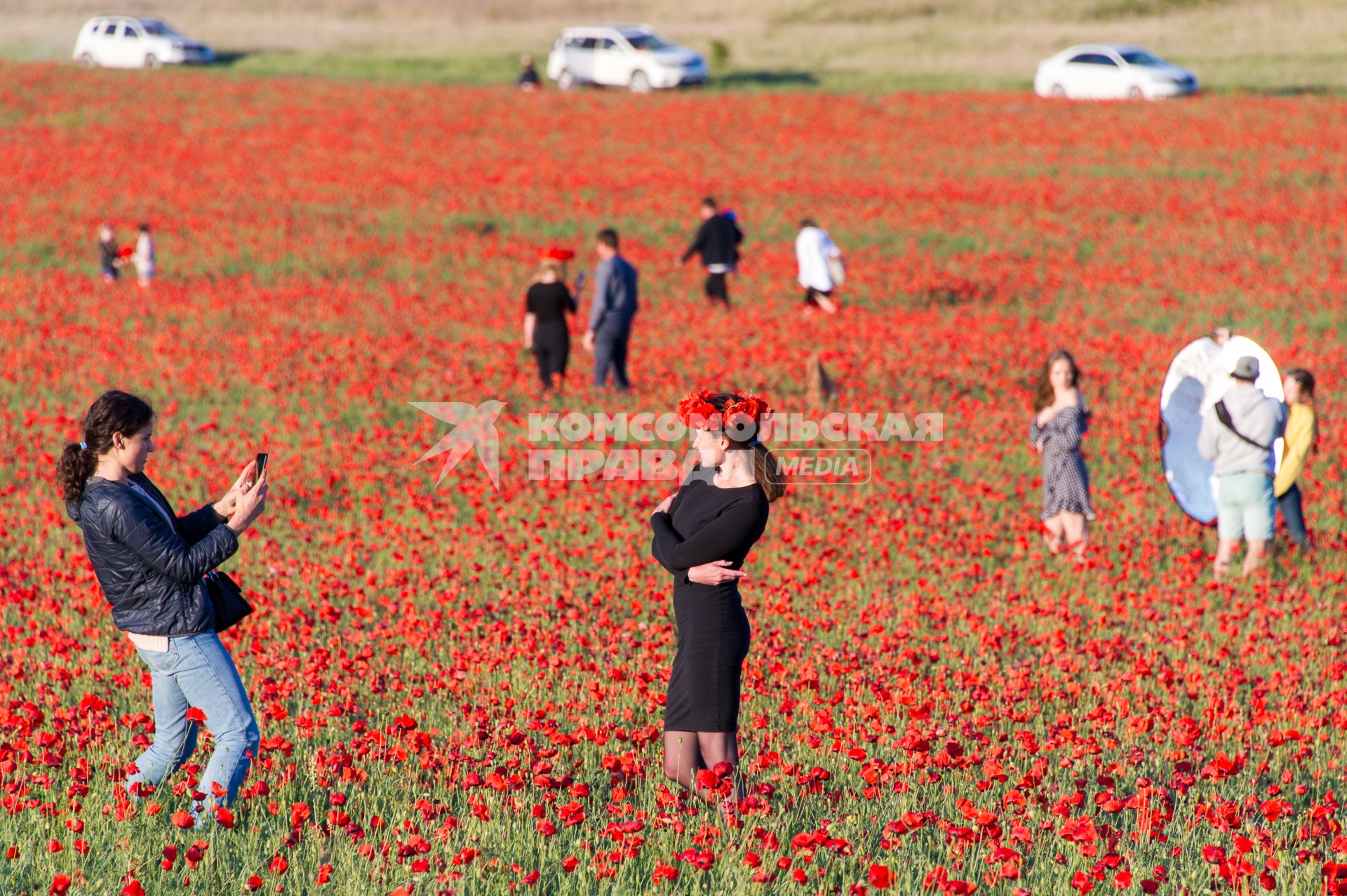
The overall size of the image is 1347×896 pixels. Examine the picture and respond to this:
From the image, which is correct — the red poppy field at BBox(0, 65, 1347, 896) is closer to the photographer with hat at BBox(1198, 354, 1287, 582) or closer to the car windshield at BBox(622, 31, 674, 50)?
the photographer with hat at BBox(1198, 354, 1287, 582)

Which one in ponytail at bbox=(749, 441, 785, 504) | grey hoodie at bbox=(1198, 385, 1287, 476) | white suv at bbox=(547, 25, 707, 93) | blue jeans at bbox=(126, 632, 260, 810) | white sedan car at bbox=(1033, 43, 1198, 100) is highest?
white suv at bbox=(547, 25, 707, 93)

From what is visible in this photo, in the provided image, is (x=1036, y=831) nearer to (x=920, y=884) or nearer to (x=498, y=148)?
(x=920, y=884)

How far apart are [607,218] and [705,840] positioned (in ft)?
73.9

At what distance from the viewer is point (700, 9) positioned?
69.2m

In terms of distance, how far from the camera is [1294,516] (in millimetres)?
10609

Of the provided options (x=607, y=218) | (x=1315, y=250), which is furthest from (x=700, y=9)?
(x=1315, y=250)

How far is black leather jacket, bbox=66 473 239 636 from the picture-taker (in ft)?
15.7

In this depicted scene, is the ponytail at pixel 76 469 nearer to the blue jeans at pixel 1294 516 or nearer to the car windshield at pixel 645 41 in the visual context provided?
the blue jeans at pixel 1294 516

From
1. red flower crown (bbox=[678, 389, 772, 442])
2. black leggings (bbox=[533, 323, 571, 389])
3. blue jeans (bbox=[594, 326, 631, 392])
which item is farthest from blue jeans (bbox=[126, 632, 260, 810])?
black leggings (bbox=[533, 323, 571, 389])

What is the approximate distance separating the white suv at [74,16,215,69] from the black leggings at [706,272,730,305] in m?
33.4

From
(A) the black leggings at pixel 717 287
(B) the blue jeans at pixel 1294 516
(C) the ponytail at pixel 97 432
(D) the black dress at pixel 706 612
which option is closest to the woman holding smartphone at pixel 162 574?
(C) the ponytail at pixel 97 432

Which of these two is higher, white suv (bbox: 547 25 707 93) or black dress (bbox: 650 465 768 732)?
white suv (bbox: 547 25 707 93)

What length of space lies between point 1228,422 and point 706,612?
6.60 m

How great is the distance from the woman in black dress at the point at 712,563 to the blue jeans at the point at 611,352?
29.5 feet
